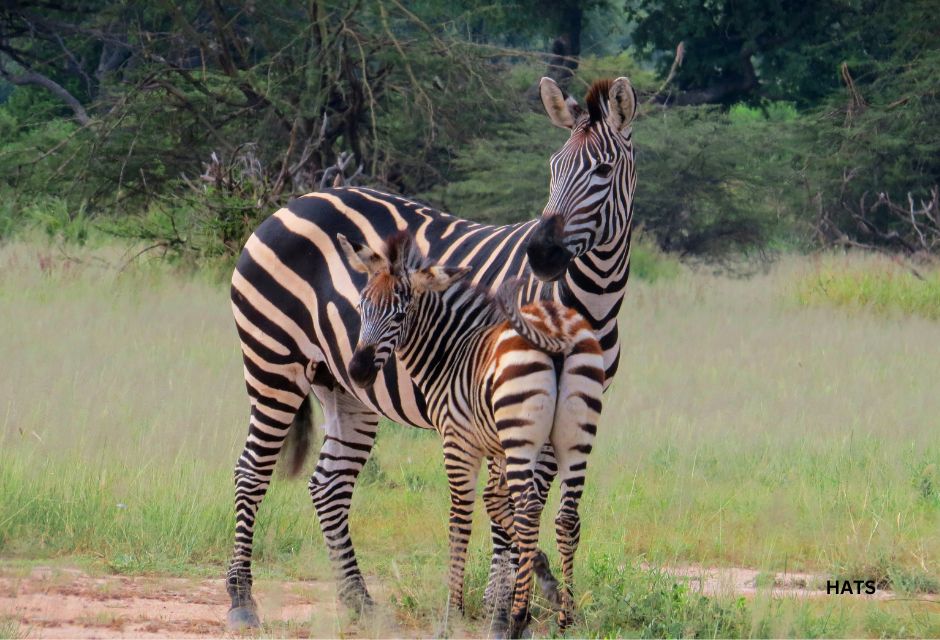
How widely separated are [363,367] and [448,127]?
13881 millimetres

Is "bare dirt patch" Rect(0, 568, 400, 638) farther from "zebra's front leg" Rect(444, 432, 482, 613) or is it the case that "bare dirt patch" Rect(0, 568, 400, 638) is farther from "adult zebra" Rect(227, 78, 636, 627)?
"zebra's front leg" Rect(444, 432, 482, 613)

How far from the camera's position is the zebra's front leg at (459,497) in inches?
178

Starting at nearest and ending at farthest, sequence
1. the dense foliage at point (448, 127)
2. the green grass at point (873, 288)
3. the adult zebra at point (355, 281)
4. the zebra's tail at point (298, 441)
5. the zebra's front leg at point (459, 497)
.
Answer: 1. the zebra's front leg at point (459, 497)
2. the adult zebra at point (355, 281)
3. the zebra's tail at point (298, 441)
4. the green grass at point (873, 288)
5. the dense foliage at point (448, 127)

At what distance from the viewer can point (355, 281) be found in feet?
17.3

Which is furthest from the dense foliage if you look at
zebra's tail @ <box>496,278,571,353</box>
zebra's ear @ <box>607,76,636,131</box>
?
zebra's tail @ <box>496,278,571,353</box>

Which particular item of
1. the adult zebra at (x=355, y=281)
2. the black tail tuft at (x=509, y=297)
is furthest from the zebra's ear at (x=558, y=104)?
the black tail tuft at (x=509, y=297)

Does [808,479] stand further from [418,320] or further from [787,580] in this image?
[418,320]

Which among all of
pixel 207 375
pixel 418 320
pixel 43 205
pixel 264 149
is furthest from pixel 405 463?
pixel 43 205

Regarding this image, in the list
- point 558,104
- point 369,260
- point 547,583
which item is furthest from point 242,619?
point 558,104

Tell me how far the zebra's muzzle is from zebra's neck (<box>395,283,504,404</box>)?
21 cm

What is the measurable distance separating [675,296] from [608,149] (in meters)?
10.3

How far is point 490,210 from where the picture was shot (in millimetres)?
18906

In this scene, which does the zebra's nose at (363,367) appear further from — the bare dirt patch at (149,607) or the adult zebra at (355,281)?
the bare dirt patch at (149,607)

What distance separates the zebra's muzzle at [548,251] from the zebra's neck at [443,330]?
21cm
